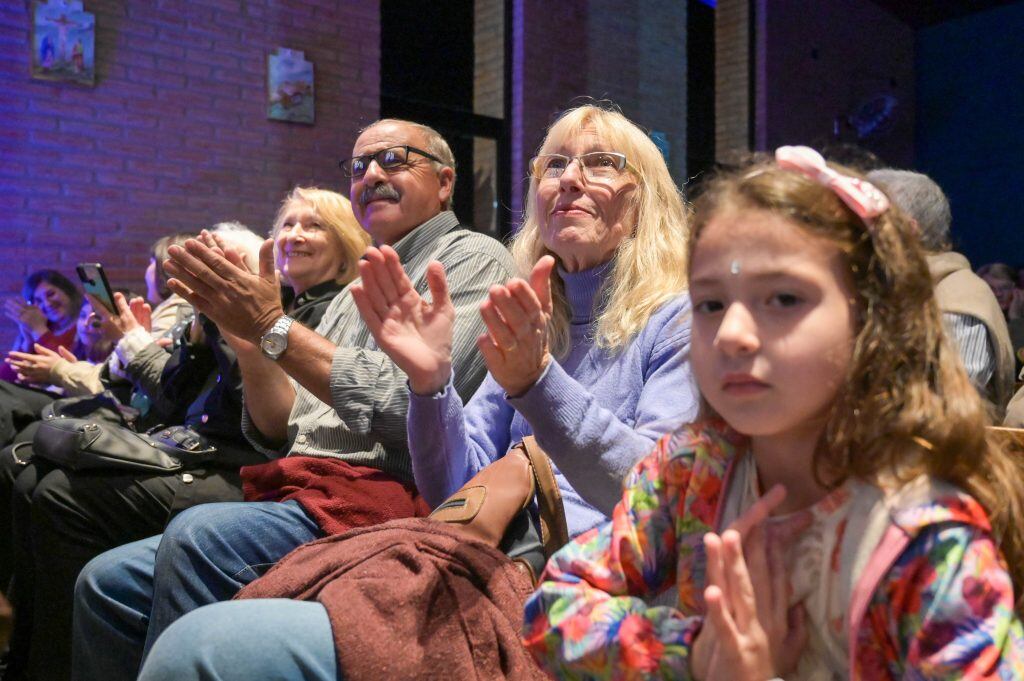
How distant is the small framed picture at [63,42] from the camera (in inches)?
208

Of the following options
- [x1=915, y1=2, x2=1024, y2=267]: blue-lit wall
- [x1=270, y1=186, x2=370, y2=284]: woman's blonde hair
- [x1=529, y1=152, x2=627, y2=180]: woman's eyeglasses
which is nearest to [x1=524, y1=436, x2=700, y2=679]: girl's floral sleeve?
[x1=529, y1=152, x2=627, y2=180]: woman's eyeglasses

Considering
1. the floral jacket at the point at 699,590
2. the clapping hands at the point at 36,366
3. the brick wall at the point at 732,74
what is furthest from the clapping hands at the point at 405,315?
the brick wall at the point at 732,74

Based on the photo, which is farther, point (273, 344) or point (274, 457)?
point (274, 457)

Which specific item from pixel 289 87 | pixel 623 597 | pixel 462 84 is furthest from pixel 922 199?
pixel 462 84

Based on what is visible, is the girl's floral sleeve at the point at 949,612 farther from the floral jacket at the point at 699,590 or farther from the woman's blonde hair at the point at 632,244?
the woman's blonde hair at the point at 632,244

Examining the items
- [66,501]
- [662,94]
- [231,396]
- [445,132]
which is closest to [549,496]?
[231,396]

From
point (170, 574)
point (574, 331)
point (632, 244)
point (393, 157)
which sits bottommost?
point (170, 574)

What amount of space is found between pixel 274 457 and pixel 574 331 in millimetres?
872

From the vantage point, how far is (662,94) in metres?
8.36

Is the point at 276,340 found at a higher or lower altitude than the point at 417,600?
higher

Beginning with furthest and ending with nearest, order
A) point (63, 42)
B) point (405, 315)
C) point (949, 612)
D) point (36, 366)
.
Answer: point (63, 42) < point (36, 366) < point (405, 315) < point (949, 612)

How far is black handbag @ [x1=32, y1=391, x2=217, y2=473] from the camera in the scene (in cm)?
243

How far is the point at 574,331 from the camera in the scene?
1.87 m

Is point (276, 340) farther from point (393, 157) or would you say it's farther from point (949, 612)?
point (949, 612)
